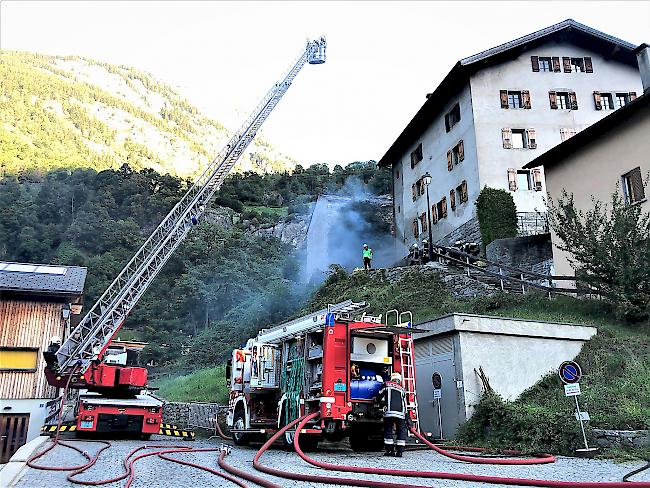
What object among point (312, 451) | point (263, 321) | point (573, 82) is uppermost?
point (573, 82)

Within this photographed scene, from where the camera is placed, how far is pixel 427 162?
39219mm

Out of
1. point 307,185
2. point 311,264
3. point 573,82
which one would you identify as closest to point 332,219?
point 311,264

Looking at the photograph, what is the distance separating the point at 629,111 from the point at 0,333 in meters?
23.3

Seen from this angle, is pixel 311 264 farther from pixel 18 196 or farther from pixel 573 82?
pixel 18 196

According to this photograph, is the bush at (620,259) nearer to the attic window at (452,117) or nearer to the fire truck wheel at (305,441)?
the fire truck wheel at (305,441)

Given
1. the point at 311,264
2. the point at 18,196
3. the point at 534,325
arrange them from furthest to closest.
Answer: the point at 18,196 → the point at 311,264 → the point at 534,325

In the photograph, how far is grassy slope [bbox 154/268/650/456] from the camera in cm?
1162

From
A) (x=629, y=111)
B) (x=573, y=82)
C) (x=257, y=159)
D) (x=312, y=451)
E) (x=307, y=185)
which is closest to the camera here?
(x=312, y=451)

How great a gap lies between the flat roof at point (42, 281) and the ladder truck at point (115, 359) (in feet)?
7.19

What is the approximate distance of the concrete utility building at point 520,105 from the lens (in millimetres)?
31891

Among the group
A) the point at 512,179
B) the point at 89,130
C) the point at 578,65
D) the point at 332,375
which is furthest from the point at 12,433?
the point at 89,130

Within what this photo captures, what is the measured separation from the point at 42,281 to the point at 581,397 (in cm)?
1786

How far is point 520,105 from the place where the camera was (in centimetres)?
3347

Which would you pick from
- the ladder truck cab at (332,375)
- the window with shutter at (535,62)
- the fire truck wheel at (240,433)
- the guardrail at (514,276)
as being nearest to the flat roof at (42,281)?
the fire truck wheel at (240,433)
